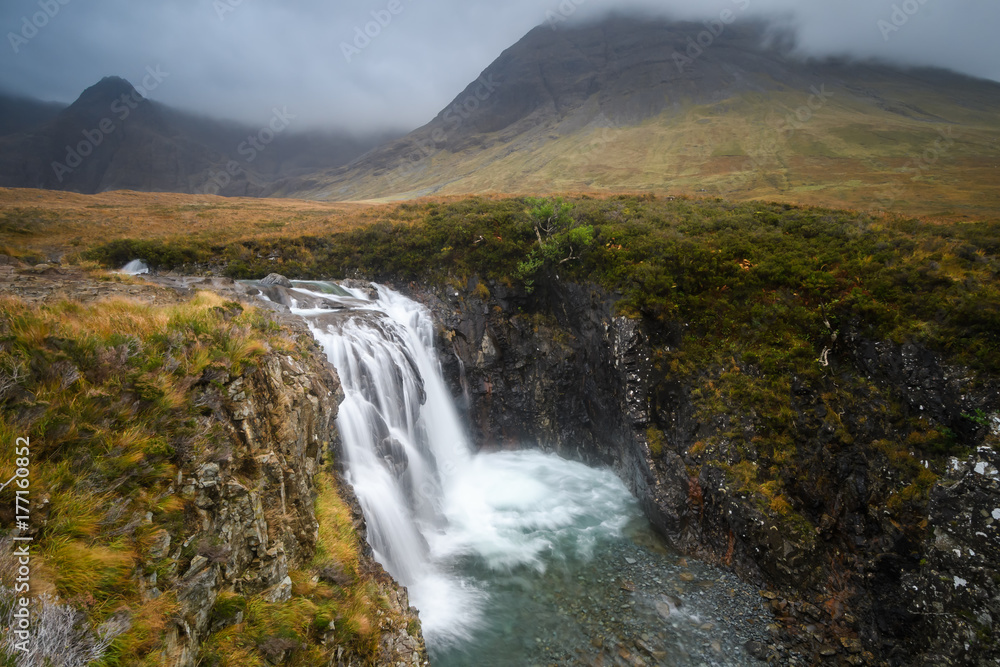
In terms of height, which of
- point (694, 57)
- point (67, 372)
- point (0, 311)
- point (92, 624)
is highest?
point (694, 57)

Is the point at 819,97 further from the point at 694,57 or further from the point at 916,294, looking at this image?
the point at 916,294

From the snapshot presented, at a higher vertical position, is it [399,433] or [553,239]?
[553,239]

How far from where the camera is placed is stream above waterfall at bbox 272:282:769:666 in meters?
11.3

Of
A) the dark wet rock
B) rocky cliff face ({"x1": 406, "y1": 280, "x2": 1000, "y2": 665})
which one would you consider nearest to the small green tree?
rocky cliff face ({"x1": 406, "y1": 280, "x2": 1000, "y2": 665})

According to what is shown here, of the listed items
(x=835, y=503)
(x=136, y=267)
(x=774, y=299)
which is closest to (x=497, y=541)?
(x=835, y=503)

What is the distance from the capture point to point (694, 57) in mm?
176375

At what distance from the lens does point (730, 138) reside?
4218 inches

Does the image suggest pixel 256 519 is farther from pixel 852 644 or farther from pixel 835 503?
pixel 835 503

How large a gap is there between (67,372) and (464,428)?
17961mm

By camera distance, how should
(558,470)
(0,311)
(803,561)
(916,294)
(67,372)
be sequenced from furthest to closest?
(558,470)
(916,294)
(803,561)
(0,311)
(67,372)

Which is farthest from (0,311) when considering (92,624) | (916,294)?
(916,294)

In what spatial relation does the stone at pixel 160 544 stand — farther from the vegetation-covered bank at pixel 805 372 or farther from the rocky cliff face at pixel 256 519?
the vegetation-covered bank at pixel 805 372

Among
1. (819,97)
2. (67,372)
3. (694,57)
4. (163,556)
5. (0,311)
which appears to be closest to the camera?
(163,556)

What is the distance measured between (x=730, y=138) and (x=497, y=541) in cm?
12377
